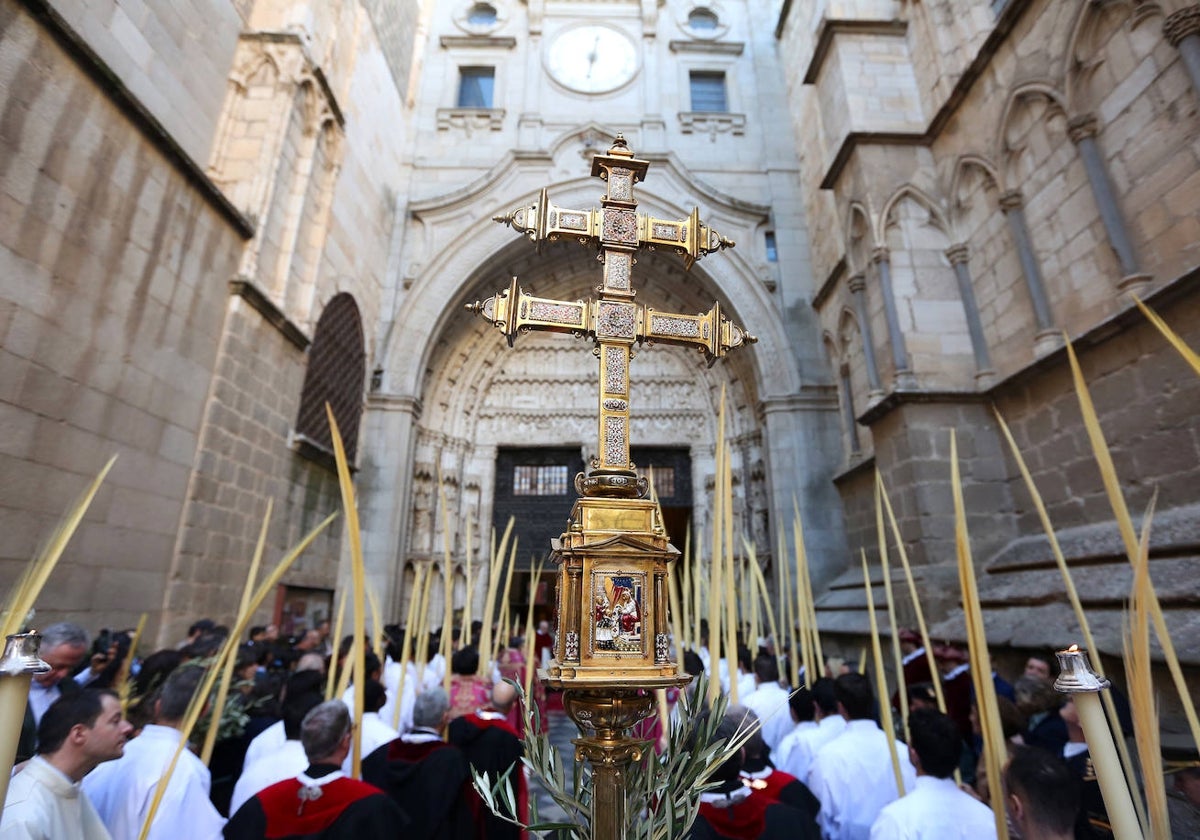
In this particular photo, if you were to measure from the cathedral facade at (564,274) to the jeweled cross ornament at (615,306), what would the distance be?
3.43ft

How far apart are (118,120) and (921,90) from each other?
8.65 m

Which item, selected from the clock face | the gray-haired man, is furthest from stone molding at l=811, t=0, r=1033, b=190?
the gray-haired man

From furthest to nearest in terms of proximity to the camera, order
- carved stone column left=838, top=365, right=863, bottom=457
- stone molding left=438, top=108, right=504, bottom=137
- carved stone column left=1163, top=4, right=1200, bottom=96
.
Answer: stone molding left=438, top=108, right=504, bottom=137 → carved stone column left=838, top=365, right=863, bottom=457 → carved stone column left=1163, top=4, right=1200, bottom=96

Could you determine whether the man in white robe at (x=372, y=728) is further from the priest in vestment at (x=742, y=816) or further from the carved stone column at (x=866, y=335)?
the carved stone column at (x=866, y=335)

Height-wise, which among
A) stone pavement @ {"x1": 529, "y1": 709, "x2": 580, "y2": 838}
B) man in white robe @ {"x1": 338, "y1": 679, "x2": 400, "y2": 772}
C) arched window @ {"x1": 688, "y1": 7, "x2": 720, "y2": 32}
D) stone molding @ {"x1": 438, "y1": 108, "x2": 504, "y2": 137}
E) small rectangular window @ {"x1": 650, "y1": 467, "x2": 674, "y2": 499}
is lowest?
stone pavement @ {"x1": 529, "y1": 709, "x2": 580, "y2": 838}

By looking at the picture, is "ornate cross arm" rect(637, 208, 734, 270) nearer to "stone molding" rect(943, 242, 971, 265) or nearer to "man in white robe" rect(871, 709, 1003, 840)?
"man in white robe" rect(871, 709, 1003, 840)

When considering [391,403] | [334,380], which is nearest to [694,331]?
[334,380]

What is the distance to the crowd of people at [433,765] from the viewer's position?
1.59 metres

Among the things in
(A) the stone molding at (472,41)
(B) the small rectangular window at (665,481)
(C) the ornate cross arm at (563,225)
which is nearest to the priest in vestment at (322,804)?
(C) the ornate cross arm at (563,225)

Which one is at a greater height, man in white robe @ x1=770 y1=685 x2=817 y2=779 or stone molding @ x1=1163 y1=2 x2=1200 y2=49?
stone molding @ x1=1163 y1=2 x2=1200 y2=49

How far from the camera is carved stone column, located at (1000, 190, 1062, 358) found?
5355mm

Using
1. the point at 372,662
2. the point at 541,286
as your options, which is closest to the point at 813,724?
the point at 372,662

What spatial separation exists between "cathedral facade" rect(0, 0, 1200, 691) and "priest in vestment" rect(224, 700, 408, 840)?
0.95 meters

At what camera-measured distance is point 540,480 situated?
12172 mm
